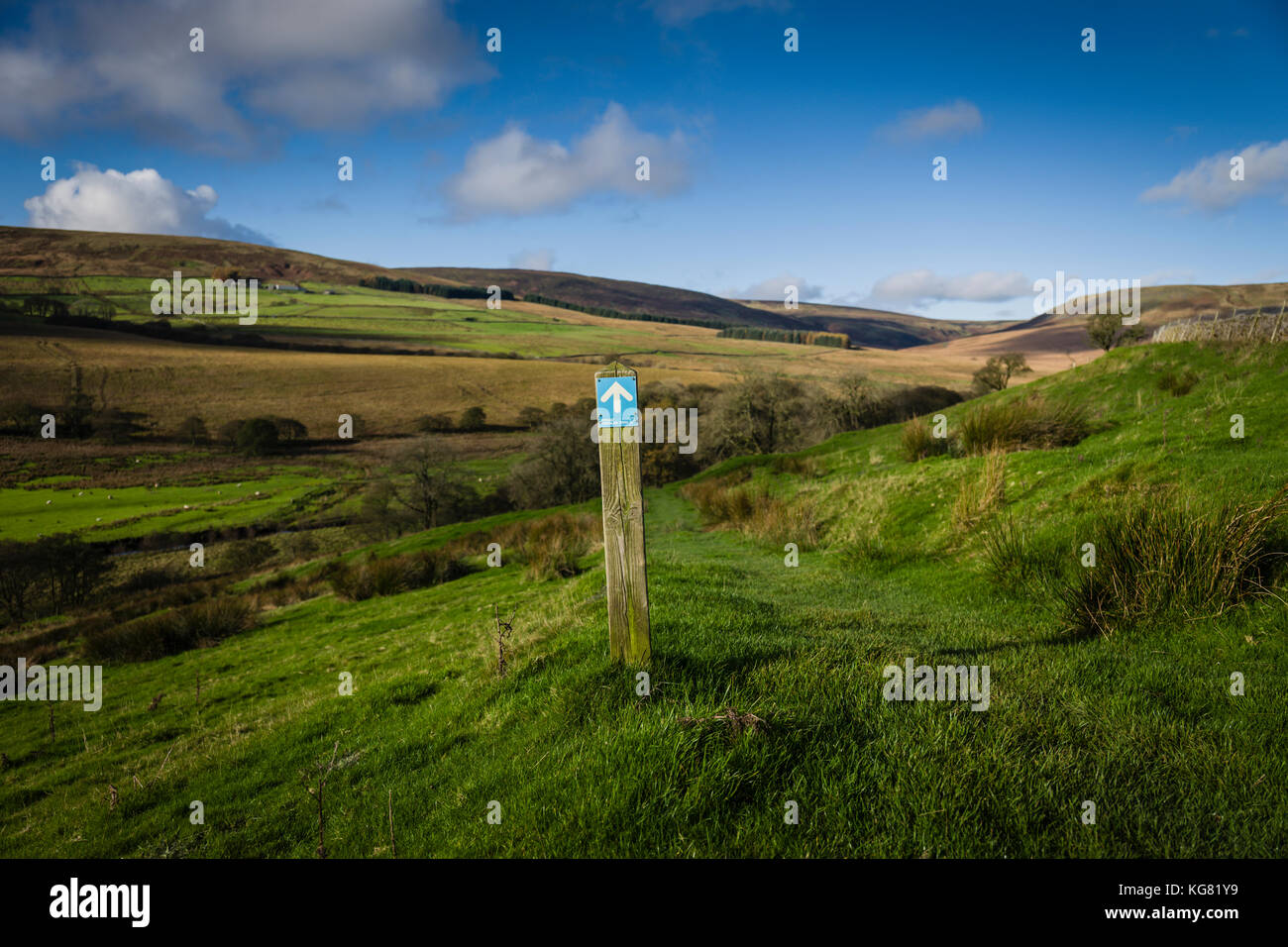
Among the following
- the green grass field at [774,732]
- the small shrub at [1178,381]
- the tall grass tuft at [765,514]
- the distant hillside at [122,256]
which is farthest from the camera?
the distant hillside at [122,256]

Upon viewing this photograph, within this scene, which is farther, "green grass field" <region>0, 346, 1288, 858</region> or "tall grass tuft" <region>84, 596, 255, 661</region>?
"tall grass tuft" <region>84, 596, 255, 661</region>

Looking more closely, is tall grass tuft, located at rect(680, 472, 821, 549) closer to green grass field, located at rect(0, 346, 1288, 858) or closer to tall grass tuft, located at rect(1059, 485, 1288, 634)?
green grass field, located at rect(0, 346, 1288, 858)

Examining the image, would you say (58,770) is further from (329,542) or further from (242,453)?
(242,453)

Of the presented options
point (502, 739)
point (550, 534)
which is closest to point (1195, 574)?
point (502, 739)

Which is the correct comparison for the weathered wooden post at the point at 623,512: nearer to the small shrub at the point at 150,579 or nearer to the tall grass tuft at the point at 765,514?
the tall grass tuft at the point at 765,514

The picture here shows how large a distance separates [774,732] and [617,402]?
2748 millimetres

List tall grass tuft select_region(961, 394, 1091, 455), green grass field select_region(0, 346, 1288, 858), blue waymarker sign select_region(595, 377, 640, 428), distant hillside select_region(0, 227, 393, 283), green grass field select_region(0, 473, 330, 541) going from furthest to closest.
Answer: distant hillside select_region(0, 227, 393, 283) < green grass field select_region(0, 473, 330, 541) < tall grass tuft select_region(961, 394, 1091, 455) < blue waymarker sign select_region(595, 377, 640, 428) < green grass field select_region(0, 346, 1288, 858)

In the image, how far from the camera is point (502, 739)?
16.6 feet

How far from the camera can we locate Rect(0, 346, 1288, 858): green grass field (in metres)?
3.35

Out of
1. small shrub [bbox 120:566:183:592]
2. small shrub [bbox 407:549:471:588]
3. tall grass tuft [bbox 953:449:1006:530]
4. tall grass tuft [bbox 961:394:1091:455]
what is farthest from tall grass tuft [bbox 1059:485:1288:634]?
small shrub [bbox 120:566:183:592]

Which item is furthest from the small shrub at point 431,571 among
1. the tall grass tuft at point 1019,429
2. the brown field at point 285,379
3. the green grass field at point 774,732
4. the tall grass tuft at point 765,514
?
the brown field at point 285,379

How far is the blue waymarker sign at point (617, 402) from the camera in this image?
16.0ft
